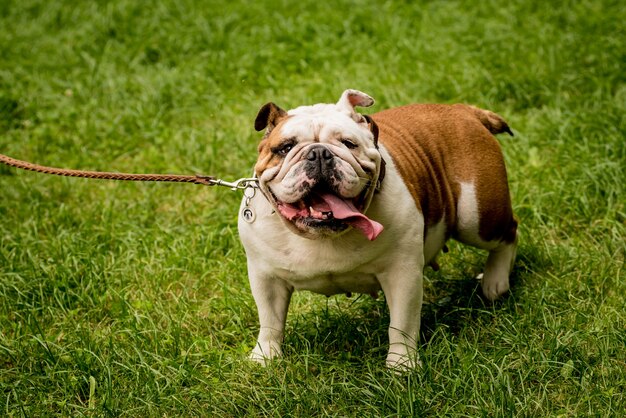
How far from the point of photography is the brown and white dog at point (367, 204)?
11.8 feet

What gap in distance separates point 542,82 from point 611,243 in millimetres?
2317

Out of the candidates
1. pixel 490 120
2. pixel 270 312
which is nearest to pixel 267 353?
pixel 270 312

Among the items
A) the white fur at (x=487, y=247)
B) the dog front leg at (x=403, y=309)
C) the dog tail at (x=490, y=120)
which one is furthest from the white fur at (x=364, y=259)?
the dog tail at (x=490, y=120)

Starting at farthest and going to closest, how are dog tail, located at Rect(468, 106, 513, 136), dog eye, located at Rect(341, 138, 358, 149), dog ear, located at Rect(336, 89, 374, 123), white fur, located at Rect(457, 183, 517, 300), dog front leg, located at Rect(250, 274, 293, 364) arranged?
dog tail, located at Rect(468, 106, 513, 136), white fur, located at Rect(457, 183, 517, 300), dog front leg, located at Rect(250, 274, 293, 364), dog ear, located at Rect(336, 89, 374, 123), dog eye, located at Rect(341, 138, 358, 149)

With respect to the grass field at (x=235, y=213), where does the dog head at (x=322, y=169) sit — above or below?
above

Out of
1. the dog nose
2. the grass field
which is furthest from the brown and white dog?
the grass field

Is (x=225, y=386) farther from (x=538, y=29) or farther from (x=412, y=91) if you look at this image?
(x=538, y=29)

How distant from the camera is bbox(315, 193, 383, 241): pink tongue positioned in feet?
11.6

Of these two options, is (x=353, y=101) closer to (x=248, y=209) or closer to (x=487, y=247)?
(x=248, y=209)

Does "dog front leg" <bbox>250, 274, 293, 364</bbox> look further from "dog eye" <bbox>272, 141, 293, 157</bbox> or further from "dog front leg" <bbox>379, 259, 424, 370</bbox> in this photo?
"dog eye" <bbox>272, 141, 293, 157</bbox>

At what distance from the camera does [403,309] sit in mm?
4012

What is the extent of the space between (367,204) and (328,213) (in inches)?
9.9

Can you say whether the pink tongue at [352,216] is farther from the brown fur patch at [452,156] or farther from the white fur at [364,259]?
the brown fur patch at [452,156]

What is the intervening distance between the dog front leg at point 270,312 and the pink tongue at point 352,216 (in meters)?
0.70
